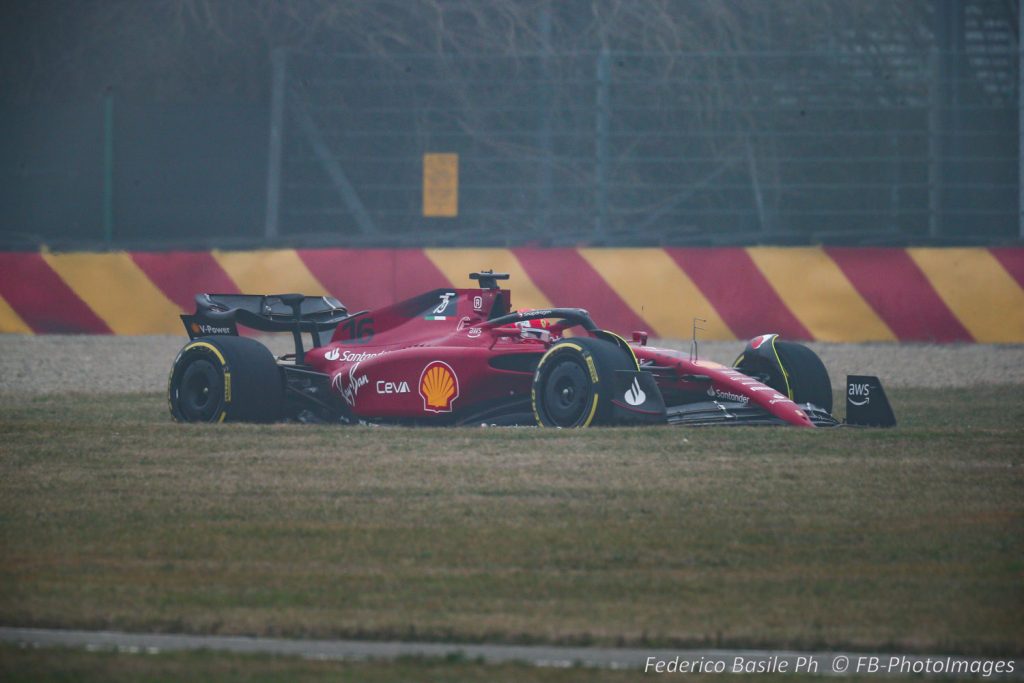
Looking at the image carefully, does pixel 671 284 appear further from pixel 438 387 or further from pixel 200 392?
pixel 200 392

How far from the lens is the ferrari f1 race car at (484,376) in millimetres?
8930

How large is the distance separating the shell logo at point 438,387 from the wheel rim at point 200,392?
4.08 feet

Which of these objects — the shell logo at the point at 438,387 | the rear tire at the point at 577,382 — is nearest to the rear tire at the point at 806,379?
the rear tire at the point at 577,382

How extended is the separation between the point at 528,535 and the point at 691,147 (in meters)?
10.0

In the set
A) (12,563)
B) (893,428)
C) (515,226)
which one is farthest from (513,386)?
(515,226)

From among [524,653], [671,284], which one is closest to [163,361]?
[671,284]

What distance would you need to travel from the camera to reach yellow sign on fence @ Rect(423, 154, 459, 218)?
1562 centimetres

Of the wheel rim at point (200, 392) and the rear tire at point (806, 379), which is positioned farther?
the rear tire at point (806, 379)

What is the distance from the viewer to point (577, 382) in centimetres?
890

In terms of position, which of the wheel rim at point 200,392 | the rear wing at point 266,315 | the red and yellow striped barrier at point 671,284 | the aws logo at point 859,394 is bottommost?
the wheel rim at point 200,392

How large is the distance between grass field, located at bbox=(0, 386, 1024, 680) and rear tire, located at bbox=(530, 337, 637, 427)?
0.22m

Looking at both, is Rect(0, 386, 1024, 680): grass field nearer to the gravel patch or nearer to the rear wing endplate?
the rear wing endplate

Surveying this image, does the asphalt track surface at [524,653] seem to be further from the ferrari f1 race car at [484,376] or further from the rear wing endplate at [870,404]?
the rear wing endplate at [870,404]

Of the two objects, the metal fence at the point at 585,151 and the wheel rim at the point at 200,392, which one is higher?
the metal fence at the point at 585,151
